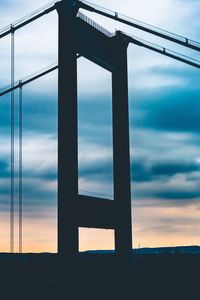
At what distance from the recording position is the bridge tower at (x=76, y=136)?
61.1 feet

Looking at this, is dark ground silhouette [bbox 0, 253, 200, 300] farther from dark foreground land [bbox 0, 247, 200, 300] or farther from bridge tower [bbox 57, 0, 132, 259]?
bridge tower [bbox 57, 0, 132, 259]

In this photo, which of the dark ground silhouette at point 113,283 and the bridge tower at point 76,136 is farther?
the bridge tower at point 76,136

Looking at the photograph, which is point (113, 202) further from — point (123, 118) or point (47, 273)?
point (47, 273)

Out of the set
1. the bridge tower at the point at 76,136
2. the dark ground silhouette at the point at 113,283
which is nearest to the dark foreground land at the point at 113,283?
the dark ground silhouette at the point at 113,283

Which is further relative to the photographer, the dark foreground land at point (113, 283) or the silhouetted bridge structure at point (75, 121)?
the silhouetted bridge structure at point (75, 121)

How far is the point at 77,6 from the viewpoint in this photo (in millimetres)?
20547

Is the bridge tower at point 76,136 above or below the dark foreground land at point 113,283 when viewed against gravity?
above

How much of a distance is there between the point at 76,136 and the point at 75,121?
0.52 meters

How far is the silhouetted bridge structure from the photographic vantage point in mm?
18641

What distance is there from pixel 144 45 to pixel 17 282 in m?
13.3

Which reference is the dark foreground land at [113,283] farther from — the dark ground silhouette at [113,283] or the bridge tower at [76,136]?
the bridge tower at [76,136]

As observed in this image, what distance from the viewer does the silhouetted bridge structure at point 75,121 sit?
61.2 feet

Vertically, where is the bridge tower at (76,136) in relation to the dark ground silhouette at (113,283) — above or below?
above

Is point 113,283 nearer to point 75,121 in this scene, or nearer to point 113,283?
point 113,283
